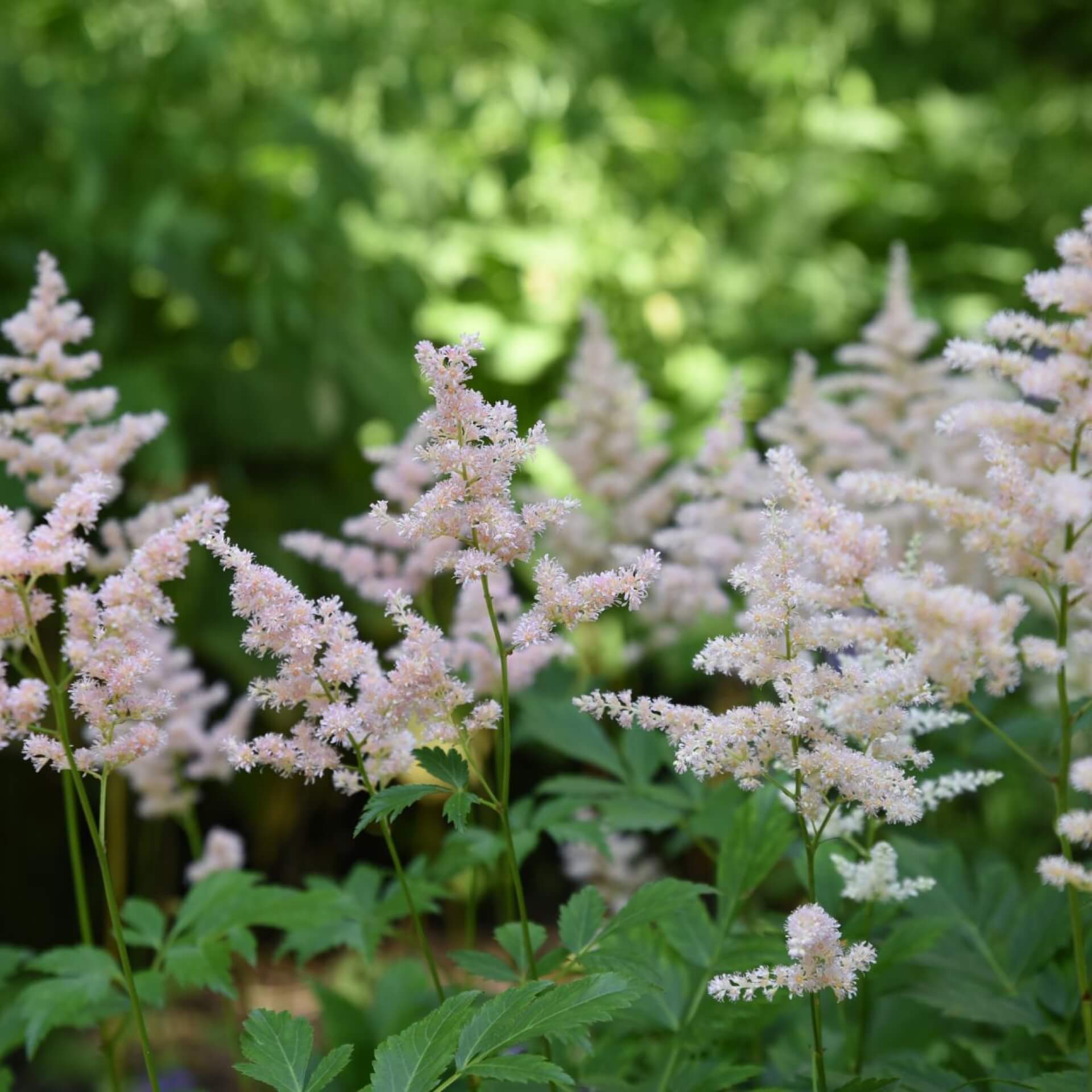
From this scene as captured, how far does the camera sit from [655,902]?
1719 millimetres

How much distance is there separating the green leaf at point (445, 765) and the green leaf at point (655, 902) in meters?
0.31

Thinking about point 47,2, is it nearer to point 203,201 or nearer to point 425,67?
point 203,201

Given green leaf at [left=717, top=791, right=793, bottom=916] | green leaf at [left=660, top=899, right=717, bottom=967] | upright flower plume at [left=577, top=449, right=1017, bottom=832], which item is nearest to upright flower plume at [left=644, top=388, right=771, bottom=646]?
green leaf at [left=717, top=791, right=793, bottom=916]

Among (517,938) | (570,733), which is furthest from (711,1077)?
(570,733)

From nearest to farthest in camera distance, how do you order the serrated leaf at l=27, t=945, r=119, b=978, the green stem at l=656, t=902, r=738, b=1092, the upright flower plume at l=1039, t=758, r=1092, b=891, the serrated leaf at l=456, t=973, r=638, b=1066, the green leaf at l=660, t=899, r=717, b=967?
the upright flower plume at l=1039, t=758, r=1092, b=891
the serrated leaf at l=456, t=973, r=638, b=1066
the green stem at l=656, t=902, r=738, b=1092
the green leaf at l=660, t=899, r=717, b=967
the serrated leaf at l=27, t=945, r=119, b=978

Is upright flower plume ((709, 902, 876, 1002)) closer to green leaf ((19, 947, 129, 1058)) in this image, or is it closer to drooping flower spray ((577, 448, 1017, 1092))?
drooping flower spray ((577, 448, 1017, 1092))

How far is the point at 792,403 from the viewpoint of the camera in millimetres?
2803

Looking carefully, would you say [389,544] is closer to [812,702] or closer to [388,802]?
[388,802]

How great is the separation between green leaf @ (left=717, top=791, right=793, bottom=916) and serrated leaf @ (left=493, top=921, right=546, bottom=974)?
0.30 meters

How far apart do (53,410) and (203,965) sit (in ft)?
3.24

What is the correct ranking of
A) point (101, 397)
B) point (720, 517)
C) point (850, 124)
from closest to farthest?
1. point (101, 397)
2. point (720, 517)
3. point (850, 124)

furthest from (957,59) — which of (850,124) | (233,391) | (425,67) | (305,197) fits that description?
(233,391)

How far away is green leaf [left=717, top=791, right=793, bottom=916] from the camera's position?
2027mm

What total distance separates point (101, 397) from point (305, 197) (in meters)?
3.45
